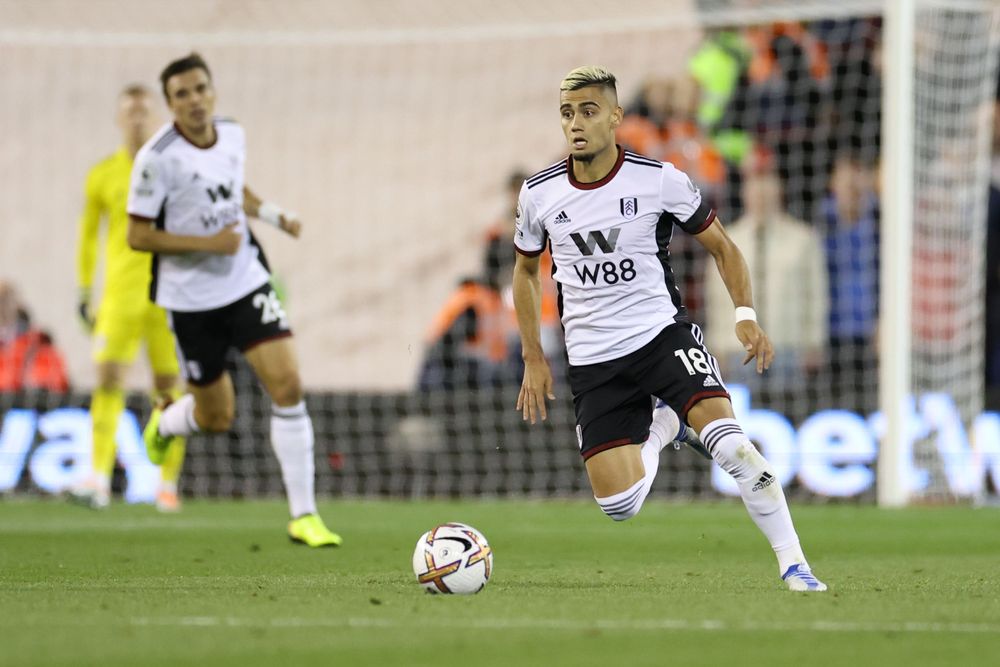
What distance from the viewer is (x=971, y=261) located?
1360 cm

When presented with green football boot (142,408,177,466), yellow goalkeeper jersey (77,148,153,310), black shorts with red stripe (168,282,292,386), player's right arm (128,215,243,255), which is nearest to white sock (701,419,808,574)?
black shorts with red stripe (168,282,292,386)

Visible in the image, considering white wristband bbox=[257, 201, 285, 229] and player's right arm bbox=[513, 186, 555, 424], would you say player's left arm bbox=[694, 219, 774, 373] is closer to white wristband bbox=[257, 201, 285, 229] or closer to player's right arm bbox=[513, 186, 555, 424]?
player's right arm bbox=[513, 186, 555, 424]

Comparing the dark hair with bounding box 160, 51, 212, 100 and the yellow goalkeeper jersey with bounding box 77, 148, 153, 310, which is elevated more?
the dark hair with bounding box 160, 51, 212, 100

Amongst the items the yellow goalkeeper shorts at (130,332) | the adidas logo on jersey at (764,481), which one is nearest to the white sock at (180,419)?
the yellow goalkeeper shorts at (130,332)

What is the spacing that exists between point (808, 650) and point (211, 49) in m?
13.4

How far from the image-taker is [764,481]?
6352 mm

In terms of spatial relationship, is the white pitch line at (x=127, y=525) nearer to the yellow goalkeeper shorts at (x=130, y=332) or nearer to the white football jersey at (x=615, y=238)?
the yellow goalkeeper shorts at (x=130, y=332)

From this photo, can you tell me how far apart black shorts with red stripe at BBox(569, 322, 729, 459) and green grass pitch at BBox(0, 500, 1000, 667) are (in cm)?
61

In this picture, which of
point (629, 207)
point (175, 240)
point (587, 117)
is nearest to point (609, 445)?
point (629, 207)

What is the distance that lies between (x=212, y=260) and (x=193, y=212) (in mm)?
298

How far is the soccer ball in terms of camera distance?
6219 mm

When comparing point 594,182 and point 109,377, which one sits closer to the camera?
point 594,182

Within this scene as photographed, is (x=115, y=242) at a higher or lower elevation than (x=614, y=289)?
higher

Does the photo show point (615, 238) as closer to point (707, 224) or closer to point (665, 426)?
point (707, 224)
